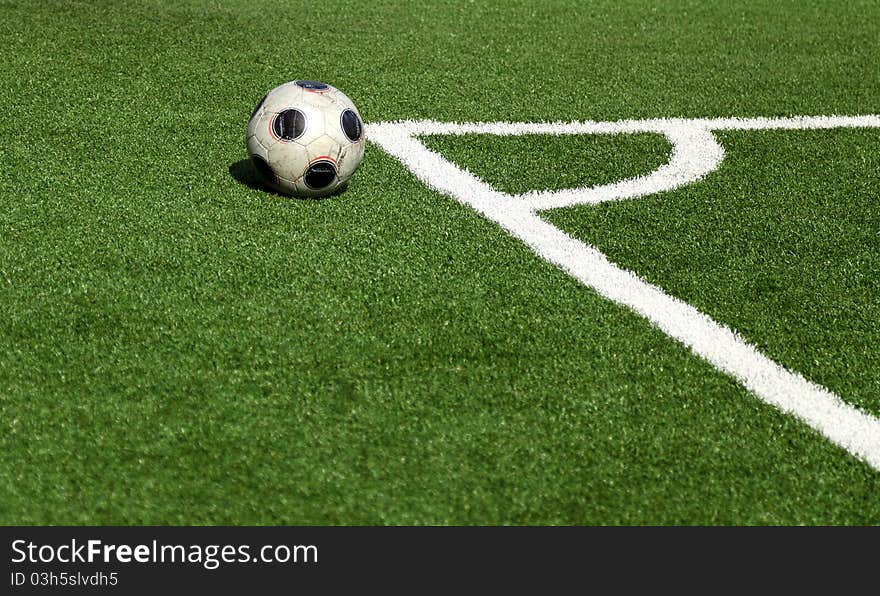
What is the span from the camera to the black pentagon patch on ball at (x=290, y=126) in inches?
179

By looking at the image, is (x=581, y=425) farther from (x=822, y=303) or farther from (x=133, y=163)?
(x=133, y=163)

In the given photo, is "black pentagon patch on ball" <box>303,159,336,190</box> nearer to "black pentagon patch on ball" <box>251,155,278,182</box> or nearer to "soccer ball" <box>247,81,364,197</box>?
"soccer ball" <box>247,81,364,197</box>

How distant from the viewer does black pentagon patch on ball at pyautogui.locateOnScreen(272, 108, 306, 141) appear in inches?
179

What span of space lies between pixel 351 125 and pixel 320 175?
26 centimetres

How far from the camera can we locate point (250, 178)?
492 centimetres

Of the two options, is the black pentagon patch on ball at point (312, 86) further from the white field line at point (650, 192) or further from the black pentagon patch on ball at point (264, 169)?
the white field line at point (650, 192)

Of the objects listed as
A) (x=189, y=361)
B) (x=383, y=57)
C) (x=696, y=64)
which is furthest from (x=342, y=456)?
(x=696, y=64)

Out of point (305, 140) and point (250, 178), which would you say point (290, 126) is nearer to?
point (305, 140)

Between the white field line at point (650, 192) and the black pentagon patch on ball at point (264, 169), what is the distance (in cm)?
78

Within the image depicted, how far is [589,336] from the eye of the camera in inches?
145

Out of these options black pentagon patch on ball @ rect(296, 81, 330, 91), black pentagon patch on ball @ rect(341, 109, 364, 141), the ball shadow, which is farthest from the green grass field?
black pentagon patch on ball @ rect(296, 81, 330, 91)

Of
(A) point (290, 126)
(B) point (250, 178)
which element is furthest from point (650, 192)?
(B) point (250, 178)

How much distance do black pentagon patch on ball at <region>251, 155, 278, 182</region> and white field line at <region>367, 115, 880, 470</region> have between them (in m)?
0.78

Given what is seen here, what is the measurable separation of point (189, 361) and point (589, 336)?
133 cm
